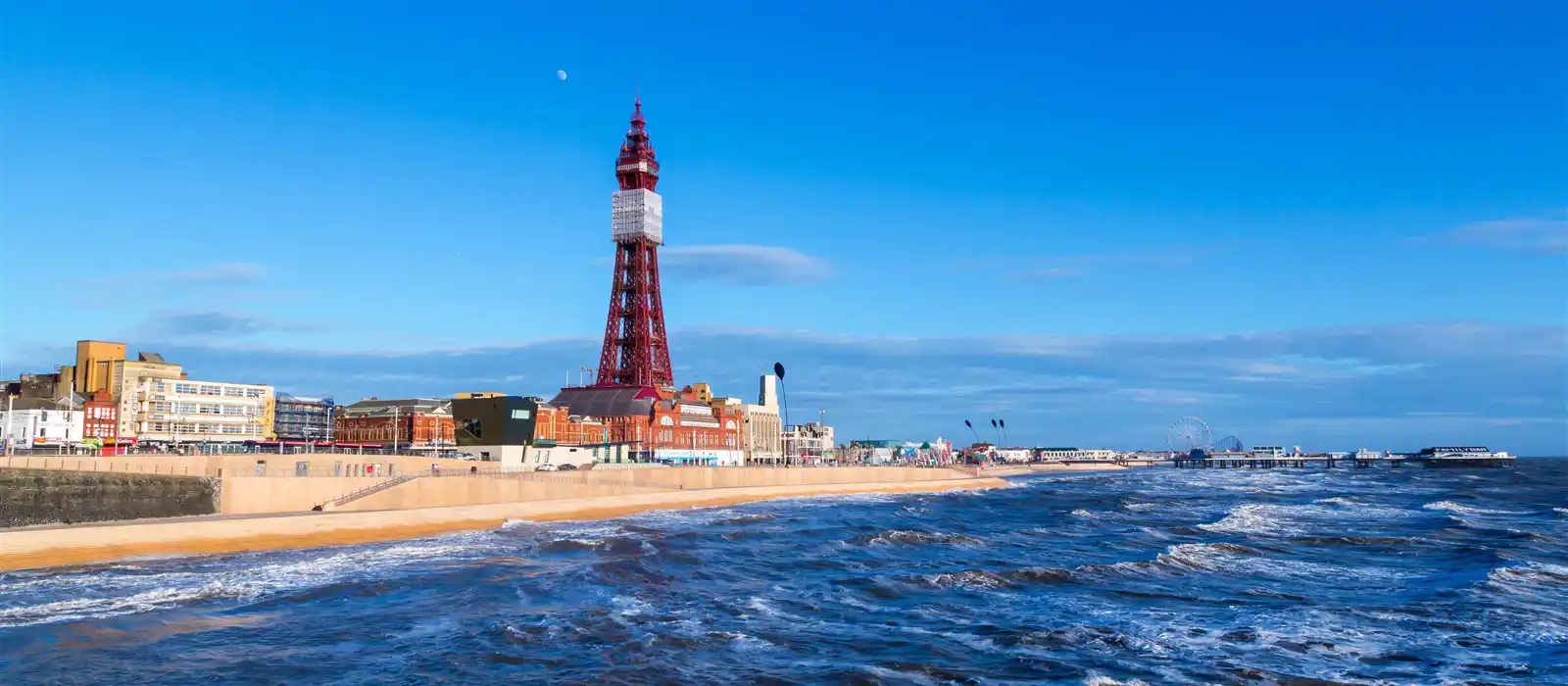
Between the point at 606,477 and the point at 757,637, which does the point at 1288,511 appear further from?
the point at 757,637

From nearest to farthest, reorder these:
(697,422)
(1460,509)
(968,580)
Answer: (968,580) < (1460,509) < (697,422)

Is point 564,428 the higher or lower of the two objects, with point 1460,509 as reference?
higher

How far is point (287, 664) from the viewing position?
2091cm

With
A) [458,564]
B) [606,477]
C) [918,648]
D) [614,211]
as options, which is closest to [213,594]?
[458,564]

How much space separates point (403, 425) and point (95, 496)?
56581mm

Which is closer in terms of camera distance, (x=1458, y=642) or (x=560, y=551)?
(x=1458, y=642)

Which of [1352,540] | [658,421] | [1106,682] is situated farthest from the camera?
[658,421]

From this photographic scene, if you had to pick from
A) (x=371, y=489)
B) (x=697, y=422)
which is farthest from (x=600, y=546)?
(x=697, y=422)

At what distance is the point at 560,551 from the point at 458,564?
5.31 meters

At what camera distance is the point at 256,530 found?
135 feet

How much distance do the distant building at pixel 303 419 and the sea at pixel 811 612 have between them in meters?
71.5

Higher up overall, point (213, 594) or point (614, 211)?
point (614, 211)

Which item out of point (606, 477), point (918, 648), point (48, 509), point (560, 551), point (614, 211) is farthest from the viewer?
point (614, 211)

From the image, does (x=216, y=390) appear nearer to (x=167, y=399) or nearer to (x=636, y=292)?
(x=167, y=399)
